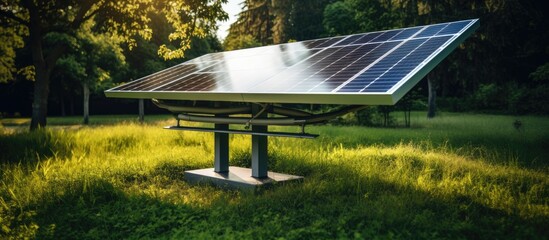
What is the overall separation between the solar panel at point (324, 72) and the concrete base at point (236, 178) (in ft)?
5.65

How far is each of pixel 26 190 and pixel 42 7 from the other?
11.6m

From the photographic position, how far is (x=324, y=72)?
751cm

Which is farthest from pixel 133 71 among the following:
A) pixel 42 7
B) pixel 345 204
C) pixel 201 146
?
pixel 345 204

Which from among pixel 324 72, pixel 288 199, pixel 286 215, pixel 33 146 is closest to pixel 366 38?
pixel 324 72

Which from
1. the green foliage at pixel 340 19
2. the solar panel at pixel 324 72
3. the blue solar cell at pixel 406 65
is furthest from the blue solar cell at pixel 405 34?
the green foliage at pixel 340 19

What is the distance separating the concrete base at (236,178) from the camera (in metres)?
8.83

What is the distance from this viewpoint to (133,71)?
36562mm

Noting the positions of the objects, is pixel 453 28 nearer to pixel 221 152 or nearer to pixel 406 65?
pixel 406 65

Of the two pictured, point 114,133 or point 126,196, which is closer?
point 126,196

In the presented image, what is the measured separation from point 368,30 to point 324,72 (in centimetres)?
2332

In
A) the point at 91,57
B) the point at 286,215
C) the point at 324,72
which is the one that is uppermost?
the point at 91,57

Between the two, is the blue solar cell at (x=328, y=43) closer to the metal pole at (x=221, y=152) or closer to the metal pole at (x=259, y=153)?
the metal pole at (x=259, y=153)

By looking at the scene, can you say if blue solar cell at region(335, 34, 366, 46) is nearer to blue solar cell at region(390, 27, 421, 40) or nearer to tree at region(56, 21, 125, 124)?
blue solar cell at region(390, 27, 421, 40)

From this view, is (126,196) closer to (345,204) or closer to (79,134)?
(345,204)
